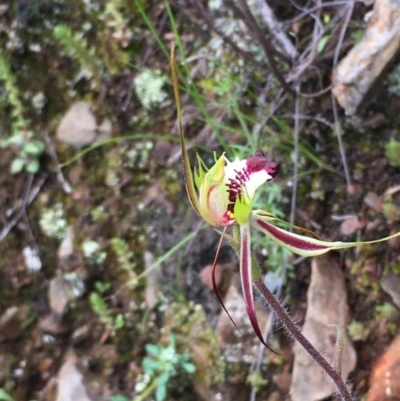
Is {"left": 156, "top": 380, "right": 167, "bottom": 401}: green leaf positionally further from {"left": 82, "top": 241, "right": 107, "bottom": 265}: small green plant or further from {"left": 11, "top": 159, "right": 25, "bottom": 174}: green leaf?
{"left": 11, "top": 159, "right": 25, "bottom": 174}: green leaf

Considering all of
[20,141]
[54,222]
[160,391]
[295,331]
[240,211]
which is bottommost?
[160,391]

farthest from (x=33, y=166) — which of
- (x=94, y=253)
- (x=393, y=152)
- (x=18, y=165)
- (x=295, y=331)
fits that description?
(x=295, y=331)

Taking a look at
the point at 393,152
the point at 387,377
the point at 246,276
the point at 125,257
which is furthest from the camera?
the point at 125,257

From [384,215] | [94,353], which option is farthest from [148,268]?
[384,215]

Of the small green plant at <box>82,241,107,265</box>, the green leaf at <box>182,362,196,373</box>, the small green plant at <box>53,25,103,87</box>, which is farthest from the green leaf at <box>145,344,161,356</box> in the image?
the small green plant at <box>53,25,103,87</box>

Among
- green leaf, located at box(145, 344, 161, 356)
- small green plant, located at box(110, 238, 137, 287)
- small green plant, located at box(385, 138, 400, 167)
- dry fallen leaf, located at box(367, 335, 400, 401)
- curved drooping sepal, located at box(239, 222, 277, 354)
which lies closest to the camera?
curved drooping sepal, located at box(239, 222, 277, 354)

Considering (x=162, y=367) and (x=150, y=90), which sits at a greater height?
(x=150, y=90)

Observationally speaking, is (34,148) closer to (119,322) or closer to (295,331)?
(119,322)
